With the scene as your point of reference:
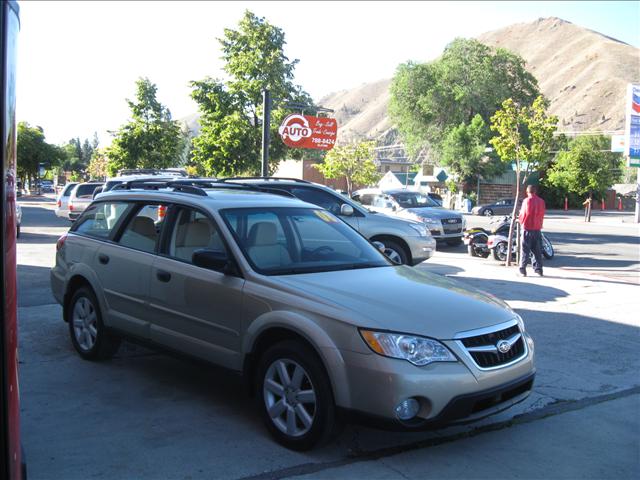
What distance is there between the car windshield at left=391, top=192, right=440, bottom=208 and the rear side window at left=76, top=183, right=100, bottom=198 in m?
12.2

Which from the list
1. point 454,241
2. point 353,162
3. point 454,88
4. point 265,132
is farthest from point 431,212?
point 454,88

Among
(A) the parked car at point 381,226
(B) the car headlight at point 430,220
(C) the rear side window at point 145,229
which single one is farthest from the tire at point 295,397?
(B) the car headlight at point 430,220

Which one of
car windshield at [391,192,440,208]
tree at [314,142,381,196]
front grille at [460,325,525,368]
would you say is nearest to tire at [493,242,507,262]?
car windshield at [391,192,440,208]

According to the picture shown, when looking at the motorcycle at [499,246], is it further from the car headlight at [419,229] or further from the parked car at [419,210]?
the car headlight at [419,229]

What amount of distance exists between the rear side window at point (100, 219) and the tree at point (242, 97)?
69.5ft

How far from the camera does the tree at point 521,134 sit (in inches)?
548

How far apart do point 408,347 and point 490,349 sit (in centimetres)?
61

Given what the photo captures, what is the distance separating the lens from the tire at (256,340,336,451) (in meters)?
4.15

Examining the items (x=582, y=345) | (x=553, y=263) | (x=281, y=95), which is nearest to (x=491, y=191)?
(x=281, y=95)

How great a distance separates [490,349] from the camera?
14.0 ft

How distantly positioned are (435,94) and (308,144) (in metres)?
41.6

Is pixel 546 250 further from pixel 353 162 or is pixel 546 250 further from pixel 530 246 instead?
pixel 353 162

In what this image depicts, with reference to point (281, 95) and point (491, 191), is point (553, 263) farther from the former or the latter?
point (491, 191)

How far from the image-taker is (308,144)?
2283 cm
